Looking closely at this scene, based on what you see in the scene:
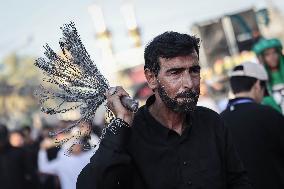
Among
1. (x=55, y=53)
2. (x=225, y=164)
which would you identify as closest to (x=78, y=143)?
(x=55, y=53)

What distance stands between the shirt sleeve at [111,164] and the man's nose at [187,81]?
309mm

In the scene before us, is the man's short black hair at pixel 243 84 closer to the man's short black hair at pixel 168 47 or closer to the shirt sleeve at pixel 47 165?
the man's short black hair at pixel 168 47

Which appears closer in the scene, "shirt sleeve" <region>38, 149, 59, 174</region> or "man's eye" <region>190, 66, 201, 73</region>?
"man's eye" <region>190, 66, 201, 73</region>

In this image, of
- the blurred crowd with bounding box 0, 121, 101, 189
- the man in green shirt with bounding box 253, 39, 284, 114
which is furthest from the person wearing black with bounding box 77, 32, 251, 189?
the man in green shirt with bounding box 253, 39, 284, 114

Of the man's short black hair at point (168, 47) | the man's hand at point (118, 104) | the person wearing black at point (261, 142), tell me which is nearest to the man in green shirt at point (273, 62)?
the person wearing black at point (261, 142)

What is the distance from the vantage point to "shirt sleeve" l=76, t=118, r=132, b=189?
237 centimetres

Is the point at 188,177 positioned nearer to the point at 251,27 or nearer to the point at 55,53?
the point at 55,53

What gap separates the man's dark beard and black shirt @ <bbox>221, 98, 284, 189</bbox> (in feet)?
5.98

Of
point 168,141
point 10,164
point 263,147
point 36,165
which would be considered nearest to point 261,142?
point 263,147

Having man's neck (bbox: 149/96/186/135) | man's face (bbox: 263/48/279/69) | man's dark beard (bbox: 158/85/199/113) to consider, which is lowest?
man's neck (bbox: 149/96/186/135)

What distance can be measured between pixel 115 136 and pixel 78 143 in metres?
0.31

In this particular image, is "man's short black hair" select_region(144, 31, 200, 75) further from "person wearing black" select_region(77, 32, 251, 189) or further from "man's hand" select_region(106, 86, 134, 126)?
"man's hand" select_region(106, 86, 134, 126)

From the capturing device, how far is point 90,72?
2.73 metres

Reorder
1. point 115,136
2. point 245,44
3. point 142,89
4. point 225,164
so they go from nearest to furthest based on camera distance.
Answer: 1. point 115,136
2. point 225,164
3. point 245,44
4. point 142,89
